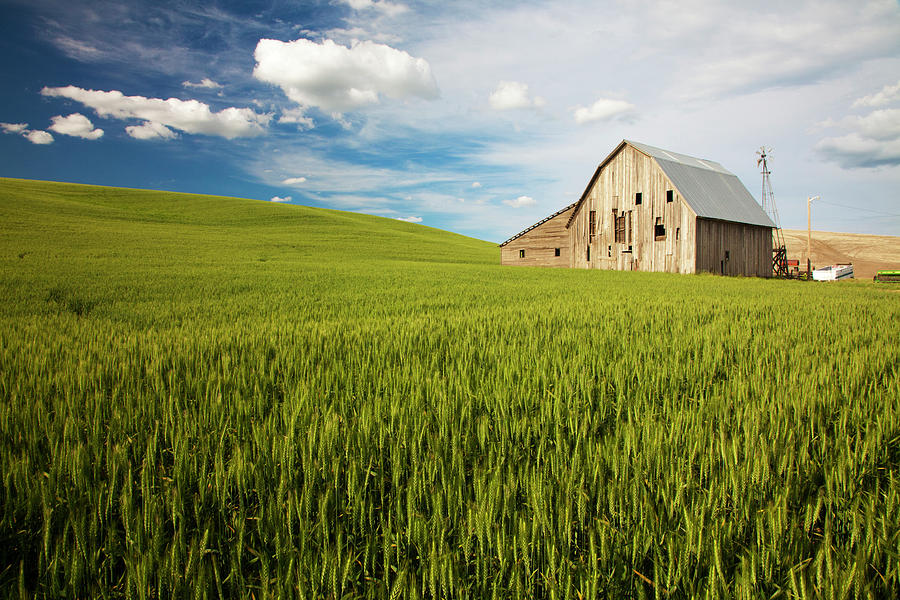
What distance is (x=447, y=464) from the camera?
1.90m

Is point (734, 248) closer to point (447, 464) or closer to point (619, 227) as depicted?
point (619, 227)

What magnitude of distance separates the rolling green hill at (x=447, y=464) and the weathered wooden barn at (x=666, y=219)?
21367 mm

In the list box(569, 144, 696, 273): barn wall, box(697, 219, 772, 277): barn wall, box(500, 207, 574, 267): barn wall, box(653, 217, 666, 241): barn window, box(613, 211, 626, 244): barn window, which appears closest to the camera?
box(697, 219, 772, 277): barn wall

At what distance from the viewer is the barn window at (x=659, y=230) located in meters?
Result: 25.2

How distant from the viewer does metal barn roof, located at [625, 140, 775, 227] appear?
24.7 m

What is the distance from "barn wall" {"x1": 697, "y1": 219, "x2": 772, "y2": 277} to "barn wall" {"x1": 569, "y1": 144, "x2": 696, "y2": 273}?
1056mm

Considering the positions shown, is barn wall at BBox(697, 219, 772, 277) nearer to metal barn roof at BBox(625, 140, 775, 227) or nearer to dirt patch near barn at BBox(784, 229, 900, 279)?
metal barn roof at BBox(625, 140, 775, 227)

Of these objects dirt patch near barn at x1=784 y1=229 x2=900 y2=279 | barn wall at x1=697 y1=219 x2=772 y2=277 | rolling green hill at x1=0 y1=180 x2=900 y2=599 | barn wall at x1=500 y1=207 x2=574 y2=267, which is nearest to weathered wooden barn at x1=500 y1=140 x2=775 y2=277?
barn wall at x1=697 y1=219 x2=772 y2=277

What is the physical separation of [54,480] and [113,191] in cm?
8479

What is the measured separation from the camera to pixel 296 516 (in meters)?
1.48

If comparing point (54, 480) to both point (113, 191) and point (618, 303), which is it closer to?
point (618, 303)

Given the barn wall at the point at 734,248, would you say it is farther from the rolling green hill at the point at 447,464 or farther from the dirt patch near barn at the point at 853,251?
the dirt patch near barn at the point at 853,251

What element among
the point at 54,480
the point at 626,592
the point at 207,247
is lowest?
the point at 626,592

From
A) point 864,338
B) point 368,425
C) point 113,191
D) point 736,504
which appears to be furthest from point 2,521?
point 113,191
